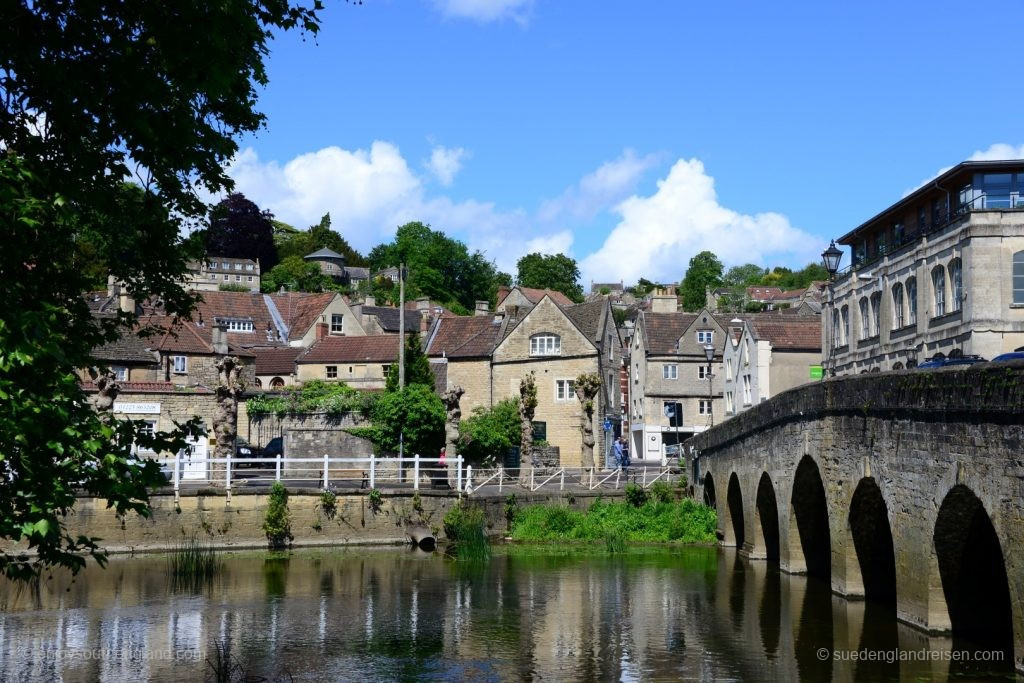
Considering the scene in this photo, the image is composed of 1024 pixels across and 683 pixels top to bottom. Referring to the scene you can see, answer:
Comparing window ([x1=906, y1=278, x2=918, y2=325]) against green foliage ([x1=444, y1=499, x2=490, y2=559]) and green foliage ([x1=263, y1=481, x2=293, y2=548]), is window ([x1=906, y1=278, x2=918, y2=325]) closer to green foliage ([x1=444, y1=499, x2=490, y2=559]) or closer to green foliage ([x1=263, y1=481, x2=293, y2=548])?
green foliage ([x1=444, y1=499, x2=490, y2=559])

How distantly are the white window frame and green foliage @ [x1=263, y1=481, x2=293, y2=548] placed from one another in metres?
23.5

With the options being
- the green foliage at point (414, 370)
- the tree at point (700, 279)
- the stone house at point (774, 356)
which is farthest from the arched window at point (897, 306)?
the tree at point (700, 279)

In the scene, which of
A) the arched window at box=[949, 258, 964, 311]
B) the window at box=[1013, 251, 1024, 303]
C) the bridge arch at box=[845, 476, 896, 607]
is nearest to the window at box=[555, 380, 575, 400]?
the arched window at box=[949, 258, 964, 311]

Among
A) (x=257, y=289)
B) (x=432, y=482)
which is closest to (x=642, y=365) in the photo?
(x=432, y=482)

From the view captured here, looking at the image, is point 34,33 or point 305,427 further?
point 305,427

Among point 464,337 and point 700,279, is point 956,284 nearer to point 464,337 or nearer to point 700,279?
point 464,337

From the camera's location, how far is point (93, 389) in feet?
163

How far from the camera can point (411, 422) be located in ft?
156

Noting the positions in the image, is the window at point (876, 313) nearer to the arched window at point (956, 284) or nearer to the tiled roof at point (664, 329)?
the arched window at point (956, 284)

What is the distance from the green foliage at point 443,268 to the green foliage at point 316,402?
66.7 meters

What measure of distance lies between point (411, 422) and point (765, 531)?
1909 centimetres

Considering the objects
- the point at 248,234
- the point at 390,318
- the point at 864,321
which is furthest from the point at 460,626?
the point at 248,234

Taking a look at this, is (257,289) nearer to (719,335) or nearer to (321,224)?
(321,224)

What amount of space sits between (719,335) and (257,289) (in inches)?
2572
